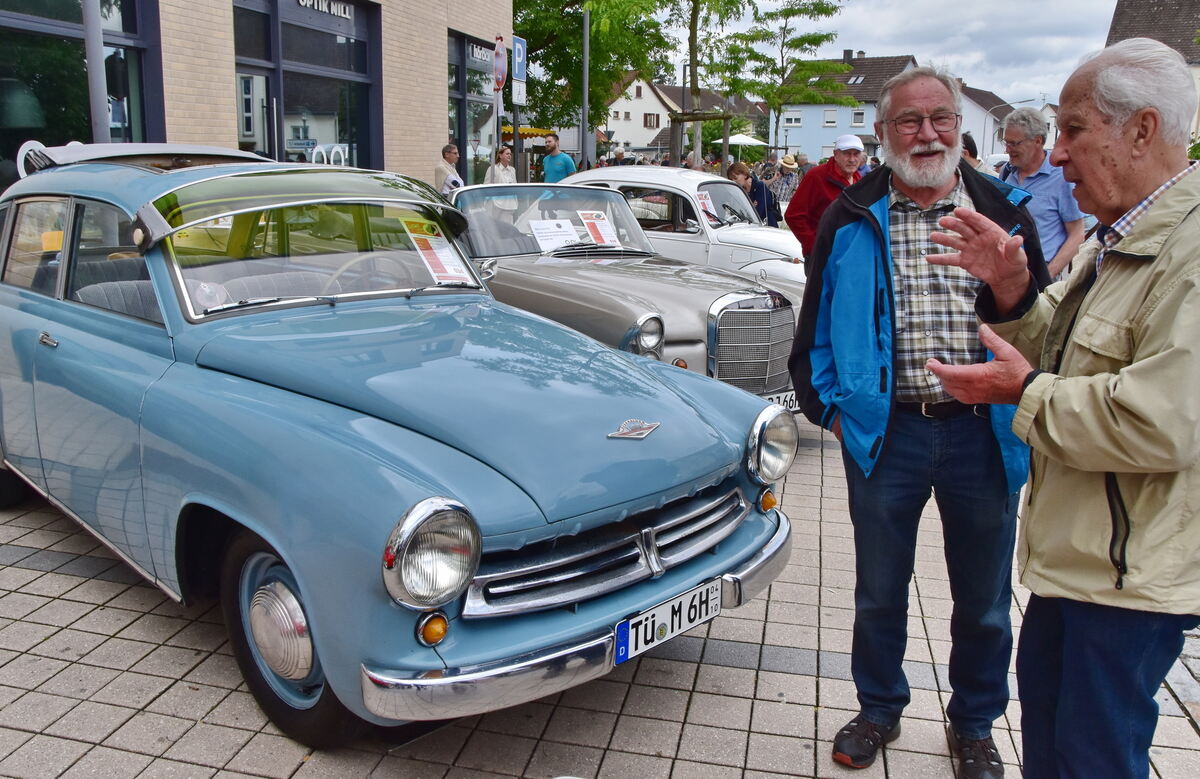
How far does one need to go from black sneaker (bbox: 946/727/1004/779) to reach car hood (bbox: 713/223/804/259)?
6.43 meters

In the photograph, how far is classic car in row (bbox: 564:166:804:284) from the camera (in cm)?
891

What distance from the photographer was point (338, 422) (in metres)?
2.86

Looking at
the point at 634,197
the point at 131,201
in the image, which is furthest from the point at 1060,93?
the point at 634,197

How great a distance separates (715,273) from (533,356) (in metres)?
3.45

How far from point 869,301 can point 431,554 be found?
1.41m

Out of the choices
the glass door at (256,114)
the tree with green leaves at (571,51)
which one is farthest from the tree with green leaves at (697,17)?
the glass door at (256,114)

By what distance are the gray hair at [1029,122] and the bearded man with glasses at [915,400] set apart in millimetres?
3615

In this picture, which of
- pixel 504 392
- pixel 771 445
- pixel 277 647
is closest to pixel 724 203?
pixel 771 445

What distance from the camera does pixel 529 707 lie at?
10.8 ft

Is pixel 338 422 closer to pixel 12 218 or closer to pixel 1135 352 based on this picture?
pixel 1135 352

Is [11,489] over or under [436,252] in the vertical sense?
under

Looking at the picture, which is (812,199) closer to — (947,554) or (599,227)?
(599,227)

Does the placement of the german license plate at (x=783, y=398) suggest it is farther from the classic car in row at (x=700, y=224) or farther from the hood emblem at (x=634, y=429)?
the hood emblem at (x=634, y=429)

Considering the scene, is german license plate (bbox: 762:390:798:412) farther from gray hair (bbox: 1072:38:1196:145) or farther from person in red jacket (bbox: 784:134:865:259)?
gray hair (bbox: 1072:38:1196:145)
